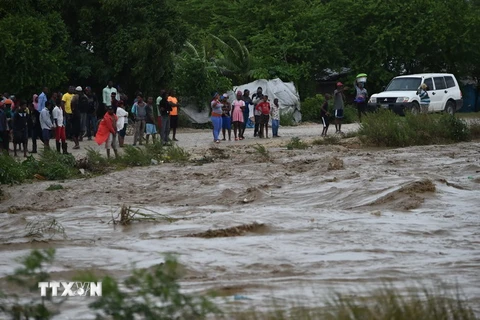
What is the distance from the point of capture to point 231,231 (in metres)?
11.2

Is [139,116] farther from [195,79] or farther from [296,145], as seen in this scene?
[195,79]

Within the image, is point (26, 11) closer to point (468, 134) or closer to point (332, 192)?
point (468, 134)

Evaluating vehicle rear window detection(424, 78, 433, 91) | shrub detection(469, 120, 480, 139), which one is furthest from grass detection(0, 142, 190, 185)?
vehicle rear window detection(424, 78, 433, 91)

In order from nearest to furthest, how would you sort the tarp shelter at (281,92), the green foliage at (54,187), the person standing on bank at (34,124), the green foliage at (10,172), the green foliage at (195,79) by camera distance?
the green foliage at (54,187) → the green foliage at (10,172) → the person standing on bank at (34,124) → the green foliage at (195,79) → the tarp shelter at (281,92)

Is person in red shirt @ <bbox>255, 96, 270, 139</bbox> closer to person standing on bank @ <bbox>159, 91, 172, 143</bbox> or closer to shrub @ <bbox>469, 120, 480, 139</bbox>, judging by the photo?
person standing on bank @ <bbox>159, 91, 172, 143</bbox>

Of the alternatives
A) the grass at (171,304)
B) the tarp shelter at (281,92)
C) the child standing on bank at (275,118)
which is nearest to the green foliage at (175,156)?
the child standing on bank at (275,118)

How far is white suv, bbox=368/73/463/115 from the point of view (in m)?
30.2

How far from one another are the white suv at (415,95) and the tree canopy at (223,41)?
584cm

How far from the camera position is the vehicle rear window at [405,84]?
102 ft

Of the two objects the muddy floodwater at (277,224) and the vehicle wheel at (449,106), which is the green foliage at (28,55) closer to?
the muddy floodwater at (277,224)

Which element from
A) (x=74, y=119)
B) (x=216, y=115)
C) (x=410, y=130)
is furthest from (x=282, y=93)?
(x=74, y=119)

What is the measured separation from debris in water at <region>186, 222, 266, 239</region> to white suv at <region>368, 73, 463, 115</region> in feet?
62.7

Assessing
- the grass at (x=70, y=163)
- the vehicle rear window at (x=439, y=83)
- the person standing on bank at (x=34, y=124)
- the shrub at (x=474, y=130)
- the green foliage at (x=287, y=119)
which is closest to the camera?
the grass at (x=70, y=163)

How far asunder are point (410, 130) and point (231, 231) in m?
12.1
